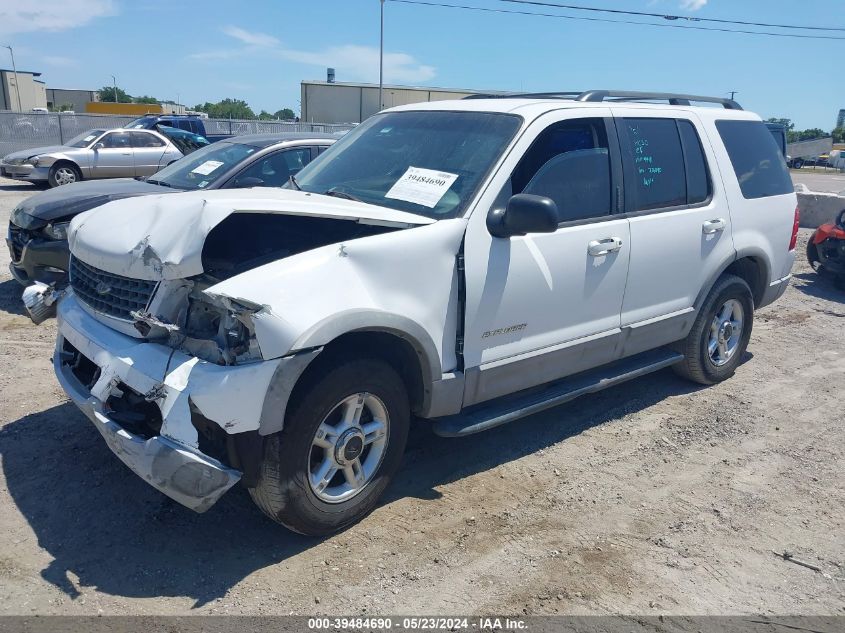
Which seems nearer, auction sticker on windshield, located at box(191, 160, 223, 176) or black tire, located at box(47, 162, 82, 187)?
auction sticker on windshield, located at box(191, 160, 223, 176)

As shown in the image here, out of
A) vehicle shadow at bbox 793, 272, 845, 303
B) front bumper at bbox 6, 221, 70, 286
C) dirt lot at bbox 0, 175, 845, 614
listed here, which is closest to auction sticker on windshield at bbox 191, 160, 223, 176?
front bumper at bbox 6, 221, 70, 286

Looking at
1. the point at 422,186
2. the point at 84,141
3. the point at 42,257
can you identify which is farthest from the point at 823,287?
the point at 84,141

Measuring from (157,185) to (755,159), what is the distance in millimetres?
5836

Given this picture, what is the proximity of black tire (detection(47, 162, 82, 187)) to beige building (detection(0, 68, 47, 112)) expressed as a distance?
4847 centimetres

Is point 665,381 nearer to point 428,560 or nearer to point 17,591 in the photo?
point 428,560

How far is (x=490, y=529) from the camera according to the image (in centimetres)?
367

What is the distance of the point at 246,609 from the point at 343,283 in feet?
4.86

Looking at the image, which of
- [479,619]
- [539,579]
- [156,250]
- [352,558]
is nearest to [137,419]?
[156,250]

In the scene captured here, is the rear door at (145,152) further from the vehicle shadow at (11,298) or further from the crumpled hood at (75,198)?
the crumpled hood at (75,198)

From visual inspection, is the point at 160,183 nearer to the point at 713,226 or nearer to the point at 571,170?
the point at 571,170

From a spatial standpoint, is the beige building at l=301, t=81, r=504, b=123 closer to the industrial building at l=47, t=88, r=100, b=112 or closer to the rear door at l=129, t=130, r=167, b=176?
the rear door at l=129, t=130, r=167, b=176

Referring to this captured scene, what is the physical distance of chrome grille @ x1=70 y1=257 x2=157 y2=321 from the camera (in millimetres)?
3326

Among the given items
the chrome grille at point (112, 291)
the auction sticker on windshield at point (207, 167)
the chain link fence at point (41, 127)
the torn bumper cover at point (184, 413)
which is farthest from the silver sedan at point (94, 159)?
the torn bumper cover at point (184, 413)

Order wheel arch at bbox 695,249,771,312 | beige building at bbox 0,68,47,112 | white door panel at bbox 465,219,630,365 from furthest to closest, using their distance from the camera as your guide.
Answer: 1. beige building at bbox 0,68,47,112
2. wheel arch at bbox 695,249,771,312
3. white door panel at bbox 465,219,630,365
